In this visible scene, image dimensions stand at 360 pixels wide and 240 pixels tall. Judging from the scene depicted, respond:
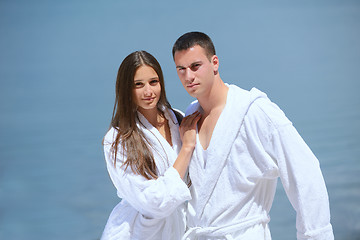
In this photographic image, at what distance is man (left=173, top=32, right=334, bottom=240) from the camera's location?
1712 mm

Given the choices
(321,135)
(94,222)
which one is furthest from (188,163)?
(321,135)

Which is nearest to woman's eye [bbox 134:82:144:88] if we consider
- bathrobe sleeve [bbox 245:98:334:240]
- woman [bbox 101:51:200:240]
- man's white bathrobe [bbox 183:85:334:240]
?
woman [bbox 101:51:200:240]

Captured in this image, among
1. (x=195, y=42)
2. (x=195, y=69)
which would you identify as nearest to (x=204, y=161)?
(x=195, y=69)

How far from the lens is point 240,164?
1.82 m

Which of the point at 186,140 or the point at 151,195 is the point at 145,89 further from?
the point at 151,195

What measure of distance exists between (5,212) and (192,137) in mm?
4621

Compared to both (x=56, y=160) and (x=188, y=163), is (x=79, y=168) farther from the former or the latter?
(x=188, y=163)

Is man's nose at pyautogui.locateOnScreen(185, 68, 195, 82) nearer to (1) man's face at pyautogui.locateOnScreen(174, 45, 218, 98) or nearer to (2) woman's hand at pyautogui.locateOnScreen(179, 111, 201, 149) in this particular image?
(1) man's face at pyautogui.locateOnScreen(174, 45, 218, 98)

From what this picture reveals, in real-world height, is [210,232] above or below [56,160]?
below

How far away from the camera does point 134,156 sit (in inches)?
78.6

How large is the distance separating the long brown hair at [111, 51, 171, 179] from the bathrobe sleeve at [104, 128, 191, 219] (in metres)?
0.03

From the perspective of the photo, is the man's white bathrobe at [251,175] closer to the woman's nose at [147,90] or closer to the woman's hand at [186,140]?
the woman's hand at [186,140]

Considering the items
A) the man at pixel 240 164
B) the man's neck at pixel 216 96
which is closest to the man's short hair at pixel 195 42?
the man at pixel 240 164

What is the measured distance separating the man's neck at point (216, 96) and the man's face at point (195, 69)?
0.12 ft
